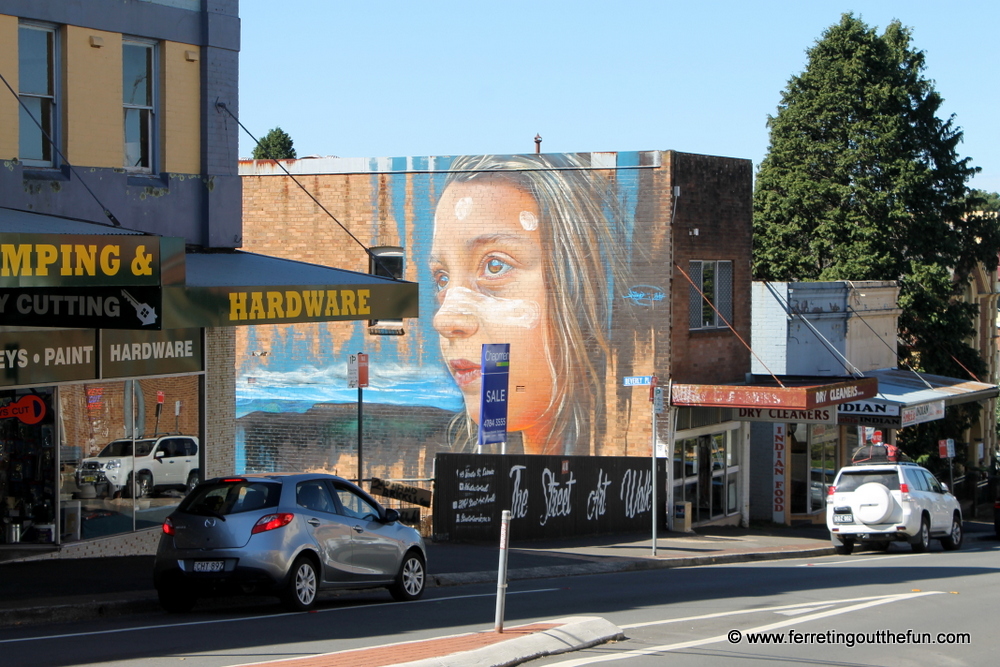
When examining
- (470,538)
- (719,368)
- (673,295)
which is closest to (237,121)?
(470,538)

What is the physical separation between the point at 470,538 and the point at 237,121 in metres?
8.72

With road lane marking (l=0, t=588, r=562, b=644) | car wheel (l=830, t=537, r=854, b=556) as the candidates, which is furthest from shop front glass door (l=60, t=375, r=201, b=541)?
car wheel (l=830, t=537, r=854, b=556)

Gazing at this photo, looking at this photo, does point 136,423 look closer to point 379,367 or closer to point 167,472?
point 167,472

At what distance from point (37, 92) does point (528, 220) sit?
1374 centimetres

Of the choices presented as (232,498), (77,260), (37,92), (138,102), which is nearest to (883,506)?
(232,498)

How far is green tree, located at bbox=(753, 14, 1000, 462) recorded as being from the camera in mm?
38969

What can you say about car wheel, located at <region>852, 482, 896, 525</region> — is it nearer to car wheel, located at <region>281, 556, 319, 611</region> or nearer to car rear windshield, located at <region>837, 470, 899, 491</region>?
car rear windshield, located at <region>837, 470, 899, 491</region>

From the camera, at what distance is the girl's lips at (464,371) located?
90.2 ft

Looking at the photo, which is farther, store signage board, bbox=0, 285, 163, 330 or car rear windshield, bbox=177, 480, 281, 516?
store signage board, bbox=0, 285, 163, 330

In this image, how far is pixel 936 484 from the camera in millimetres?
24016

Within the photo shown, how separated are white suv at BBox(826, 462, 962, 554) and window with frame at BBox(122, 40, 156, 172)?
1444 centimetres

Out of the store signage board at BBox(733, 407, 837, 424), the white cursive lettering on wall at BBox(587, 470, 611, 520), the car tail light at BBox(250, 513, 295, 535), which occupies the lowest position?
the white cursive lettering on wall at BBox(587, 470, 611, 520)

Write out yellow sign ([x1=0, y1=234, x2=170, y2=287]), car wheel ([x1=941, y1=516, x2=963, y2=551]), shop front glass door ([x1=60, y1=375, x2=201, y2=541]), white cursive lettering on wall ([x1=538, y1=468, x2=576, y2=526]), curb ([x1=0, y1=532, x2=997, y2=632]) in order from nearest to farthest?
yellow sign ([x1=0, y1=234, x2=170, y2=287]) < curb ([x1=0, y1=532, x2=997, y2=632]) < shop front glass door ([x1=60, y1=375, x2=201, y2=541]) < white cursive lettering on wall ([x1=538, y1=468, x2=576, y2=526]) < car wheel ([x1=941, y1=516, x2=963, y2=551])

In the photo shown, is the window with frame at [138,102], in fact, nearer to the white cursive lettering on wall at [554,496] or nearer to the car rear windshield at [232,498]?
the car rear windshield at [232,498]
